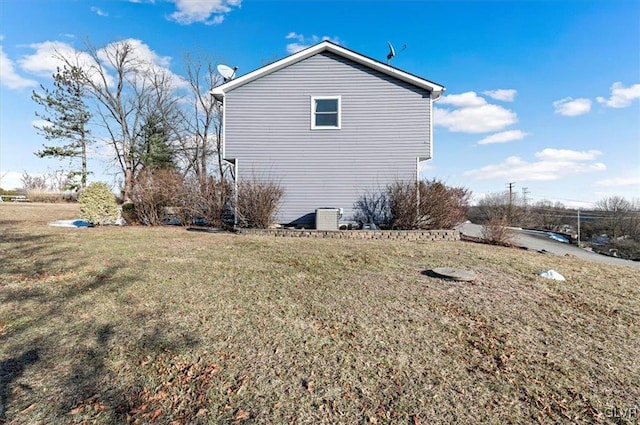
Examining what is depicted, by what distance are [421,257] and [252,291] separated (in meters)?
3.78

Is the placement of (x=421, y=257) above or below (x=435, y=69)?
below

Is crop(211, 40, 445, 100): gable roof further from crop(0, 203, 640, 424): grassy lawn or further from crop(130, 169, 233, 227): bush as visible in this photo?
crop(0, 203, 640, 424): grassy lawn

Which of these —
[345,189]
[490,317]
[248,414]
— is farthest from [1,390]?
[345,189]

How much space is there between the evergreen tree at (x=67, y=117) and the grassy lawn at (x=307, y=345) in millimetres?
24022

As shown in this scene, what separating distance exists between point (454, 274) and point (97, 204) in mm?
11210

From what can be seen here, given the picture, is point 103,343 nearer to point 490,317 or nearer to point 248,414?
point 248,414

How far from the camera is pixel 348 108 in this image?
10961 mm

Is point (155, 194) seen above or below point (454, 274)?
above

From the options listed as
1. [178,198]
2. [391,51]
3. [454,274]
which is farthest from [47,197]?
[454,274]

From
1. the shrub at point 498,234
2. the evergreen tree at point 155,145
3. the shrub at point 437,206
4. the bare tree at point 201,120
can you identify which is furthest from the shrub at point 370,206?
the bare tree at point 201,120

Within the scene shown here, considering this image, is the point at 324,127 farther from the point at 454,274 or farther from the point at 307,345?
the point at 307,345

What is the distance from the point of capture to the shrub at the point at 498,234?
9.05 metres

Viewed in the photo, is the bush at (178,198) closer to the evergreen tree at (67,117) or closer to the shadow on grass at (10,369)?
the shadow on grass at (10,369)

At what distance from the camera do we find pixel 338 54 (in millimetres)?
10977
